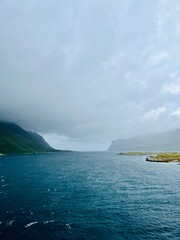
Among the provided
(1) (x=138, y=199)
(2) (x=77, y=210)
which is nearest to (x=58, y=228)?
(2) (x=77, y=210)

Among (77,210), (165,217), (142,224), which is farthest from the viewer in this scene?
(77,210)

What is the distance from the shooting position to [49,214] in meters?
58.6

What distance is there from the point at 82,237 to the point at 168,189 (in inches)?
2267

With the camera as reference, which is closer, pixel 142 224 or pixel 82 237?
pixel 82 237

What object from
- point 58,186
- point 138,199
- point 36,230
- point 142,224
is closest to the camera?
point 36,230

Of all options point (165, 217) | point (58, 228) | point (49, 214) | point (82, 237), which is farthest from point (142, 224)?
point (49, 214)

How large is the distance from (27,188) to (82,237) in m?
56.8

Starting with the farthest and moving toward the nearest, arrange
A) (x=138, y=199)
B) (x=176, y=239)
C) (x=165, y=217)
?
(x=138, y=199) < (x=165, y=217) < (x=176, y=239)

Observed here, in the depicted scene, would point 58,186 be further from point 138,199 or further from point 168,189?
point 168,189

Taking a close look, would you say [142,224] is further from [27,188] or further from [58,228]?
[27,188]

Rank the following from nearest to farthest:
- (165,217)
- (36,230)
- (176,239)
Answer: (176,239), (36,230), (165,217)

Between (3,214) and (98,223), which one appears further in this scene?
(3,214)

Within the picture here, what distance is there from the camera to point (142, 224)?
51.5 meters

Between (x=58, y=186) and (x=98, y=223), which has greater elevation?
(x=58, y=186)
